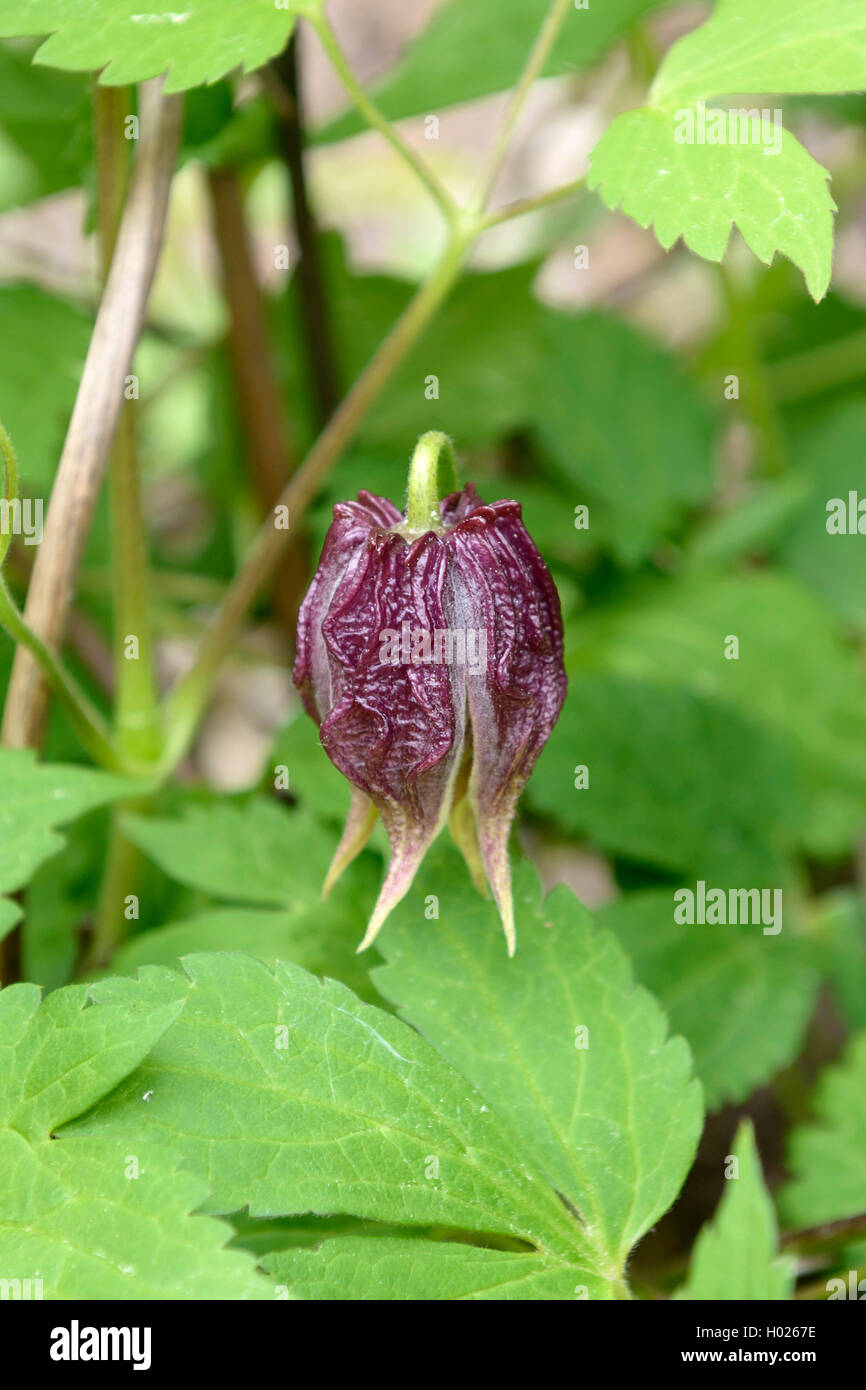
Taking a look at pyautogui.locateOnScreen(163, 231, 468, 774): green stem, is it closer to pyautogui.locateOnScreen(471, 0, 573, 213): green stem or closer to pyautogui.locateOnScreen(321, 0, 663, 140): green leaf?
pyautogui.locateOnScreen(471, 0, 573, 213): green stem

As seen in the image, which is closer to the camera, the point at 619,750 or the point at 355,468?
the point at 619,750

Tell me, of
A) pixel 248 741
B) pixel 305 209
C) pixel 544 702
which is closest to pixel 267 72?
pixel 305 209

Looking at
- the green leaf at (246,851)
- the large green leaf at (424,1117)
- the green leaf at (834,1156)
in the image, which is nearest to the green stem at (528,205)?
the green leaf at (246,851)

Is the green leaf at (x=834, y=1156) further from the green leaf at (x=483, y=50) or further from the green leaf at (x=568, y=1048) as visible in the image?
the green leaf at (x=483, y=50)

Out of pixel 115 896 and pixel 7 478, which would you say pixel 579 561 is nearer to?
pixel 115 896

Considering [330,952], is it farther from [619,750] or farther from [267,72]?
[267,72]
